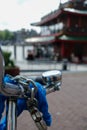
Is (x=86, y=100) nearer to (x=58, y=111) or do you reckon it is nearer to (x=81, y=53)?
(x=58, y=111)

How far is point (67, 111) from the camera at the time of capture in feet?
22.3

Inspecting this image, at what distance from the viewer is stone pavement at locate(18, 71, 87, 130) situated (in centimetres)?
541

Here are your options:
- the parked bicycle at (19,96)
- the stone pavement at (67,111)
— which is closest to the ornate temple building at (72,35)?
the stone pavement at (67,111)

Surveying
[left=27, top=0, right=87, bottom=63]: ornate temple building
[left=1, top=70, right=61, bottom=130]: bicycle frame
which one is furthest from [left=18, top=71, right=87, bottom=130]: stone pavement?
[left=27, top=0, right=87, bottom=63]: ornate temple building

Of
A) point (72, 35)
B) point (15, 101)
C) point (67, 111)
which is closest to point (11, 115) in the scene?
point (15, 101)

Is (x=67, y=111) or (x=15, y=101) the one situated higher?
(x=15, y=101)

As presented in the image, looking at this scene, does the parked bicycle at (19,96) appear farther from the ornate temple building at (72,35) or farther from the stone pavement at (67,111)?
the ornate temple building at (72,35)

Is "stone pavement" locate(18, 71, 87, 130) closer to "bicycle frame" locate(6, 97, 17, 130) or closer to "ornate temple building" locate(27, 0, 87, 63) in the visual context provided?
"bicycle frame" locate(6, 97, 17, 130)

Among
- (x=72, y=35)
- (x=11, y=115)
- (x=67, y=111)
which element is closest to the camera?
(x=11, y=115)

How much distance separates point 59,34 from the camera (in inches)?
1016

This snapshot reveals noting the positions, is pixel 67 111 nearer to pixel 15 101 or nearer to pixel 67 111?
pixel 67 111

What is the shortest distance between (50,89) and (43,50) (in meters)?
30.0

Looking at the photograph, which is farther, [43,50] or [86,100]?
[43,50]

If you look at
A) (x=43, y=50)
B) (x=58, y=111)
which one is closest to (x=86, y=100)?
(x=58, y=111)
